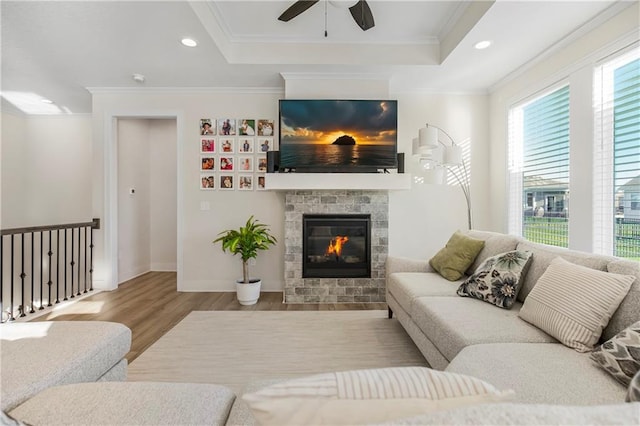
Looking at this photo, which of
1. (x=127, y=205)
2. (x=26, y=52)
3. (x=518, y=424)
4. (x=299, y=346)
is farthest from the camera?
(x=127, y=205)

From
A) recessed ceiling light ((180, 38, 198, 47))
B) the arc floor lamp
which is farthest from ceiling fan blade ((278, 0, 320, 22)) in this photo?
the arc floor lamp

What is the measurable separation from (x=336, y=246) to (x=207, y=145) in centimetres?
220

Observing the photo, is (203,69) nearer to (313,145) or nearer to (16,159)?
(313,145)

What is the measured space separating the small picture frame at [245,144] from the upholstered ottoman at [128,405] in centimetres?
330

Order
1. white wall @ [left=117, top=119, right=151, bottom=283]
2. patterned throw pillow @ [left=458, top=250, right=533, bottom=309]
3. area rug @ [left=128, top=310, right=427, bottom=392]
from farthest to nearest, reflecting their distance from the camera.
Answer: white wall @ [left=117, top=119, right=151, bottom=283], area rug @ [left=128, top=310, right=427, bottom=392], patterned throw pillow @ [left=458, top=250, right=533, bottom=309]

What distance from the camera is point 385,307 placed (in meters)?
3.41

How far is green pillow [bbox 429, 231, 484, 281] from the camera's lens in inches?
102

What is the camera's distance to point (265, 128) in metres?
3.96

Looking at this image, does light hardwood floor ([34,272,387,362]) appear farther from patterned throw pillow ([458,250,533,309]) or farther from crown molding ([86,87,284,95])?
crown molding ([86,87,284,95])

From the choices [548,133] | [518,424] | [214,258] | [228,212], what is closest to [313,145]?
[228,212]

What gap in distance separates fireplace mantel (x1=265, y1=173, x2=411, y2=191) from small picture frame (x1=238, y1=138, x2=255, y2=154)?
0.70 meters

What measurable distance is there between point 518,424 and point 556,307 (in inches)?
57.9

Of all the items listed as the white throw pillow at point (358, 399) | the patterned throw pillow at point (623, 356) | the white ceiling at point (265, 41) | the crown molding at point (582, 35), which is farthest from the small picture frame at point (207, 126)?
the patterned throw pillow at point (623, 356)

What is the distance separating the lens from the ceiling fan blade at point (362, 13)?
83.0 inches
